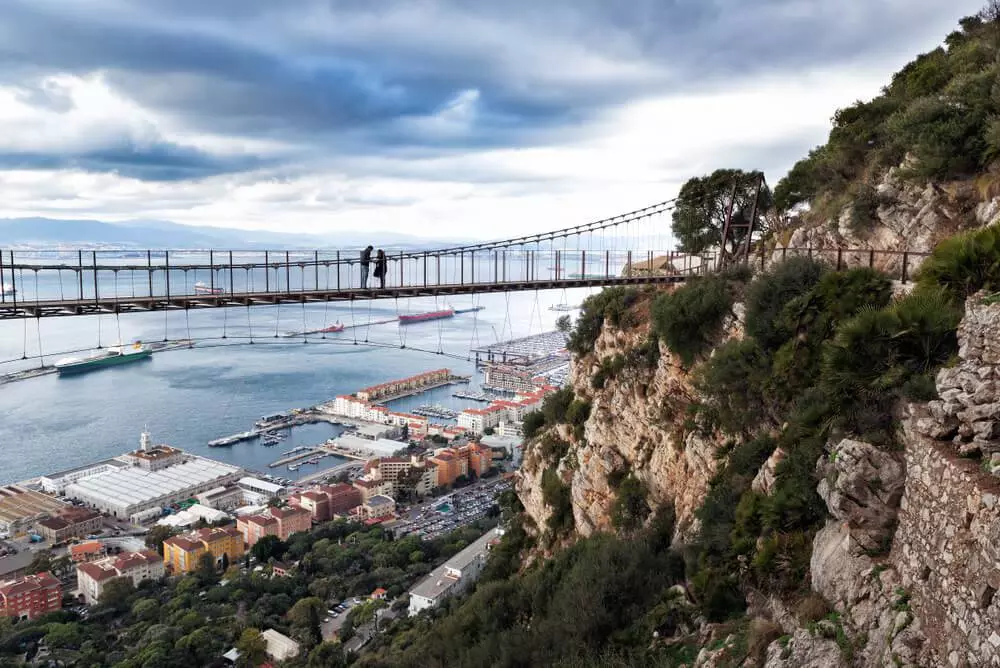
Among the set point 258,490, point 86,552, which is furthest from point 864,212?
point 258,490

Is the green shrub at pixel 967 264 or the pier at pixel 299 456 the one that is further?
the pier at pixel 299 456

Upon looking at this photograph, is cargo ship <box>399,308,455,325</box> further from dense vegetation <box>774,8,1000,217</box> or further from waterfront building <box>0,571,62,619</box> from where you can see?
dense vegetation <box>774,8,1000,217</box>

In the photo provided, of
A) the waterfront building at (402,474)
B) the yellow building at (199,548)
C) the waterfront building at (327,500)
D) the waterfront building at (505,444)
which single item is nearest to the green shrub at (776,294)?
the yellow building at (199,548)

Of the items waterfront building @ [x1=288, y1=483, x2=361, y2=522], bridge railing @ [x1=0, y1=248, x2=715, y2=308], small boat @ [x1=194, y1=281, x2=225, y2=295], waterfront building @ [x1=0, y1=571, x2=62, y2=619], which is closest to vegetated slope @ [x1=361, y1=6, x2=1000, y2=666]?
bridge railing @ [x1=0, y1=248, x2=715, y2=308]

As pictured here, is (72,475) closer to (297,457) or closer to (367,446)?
(297,457)

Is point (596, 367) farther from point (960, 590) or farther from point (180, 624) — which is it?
point (180, 624)

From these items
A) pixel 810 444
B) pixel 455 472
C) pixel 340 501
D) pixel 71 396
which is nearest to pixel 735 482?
pixel 810 444

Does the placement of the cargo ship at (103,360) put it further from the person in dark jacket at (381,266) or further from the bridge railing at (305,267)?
the person in dark jacket at (381,266)
